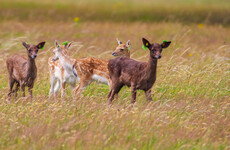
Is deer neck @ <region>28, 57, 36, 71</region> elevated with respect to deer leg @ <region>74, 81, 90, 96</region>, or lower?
elevated

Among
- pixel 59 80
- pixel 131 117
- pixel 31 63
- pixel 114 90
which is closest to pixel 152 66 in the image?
pixel 114 90

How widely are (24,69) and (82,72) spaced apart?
4.04 ft

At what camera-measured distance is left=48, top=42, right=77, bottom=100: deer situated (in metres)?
10.2

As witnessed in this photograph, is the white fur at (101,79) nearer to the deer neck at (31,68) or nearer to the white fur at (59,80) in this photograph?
the white fur at (59,80)

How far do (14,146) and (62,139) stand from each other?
0.70 metres

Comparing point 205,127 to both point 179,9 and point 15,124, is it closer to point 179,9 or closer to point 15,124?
point 15,124

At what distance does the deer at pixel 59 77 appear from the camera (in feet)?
33.4

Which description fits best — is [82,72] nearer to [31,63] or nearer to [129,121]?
[31,63]

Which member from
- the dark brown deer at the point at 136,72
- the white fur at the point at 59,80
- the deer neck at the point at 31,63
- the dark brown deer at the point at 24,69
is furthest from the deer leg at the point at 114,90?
the deer neck at the point at 31,63

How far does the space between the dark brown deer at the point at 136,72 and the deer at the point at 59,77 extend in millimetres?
1163

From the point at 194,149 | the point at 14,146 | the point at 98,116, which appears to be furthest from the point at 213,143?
the point at 14,146

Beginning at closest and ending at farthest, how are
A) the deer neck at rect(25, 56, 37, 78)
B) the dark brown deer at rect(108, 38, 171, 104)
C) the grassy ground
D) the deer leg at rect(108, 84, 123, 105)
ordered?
the dark brown deer at rect(108, 38, 171, 104) → the deer leg at rect(108, 84, 123, 105) → the deer neck at rect(25, 56, 37, 78) → the grassy ground

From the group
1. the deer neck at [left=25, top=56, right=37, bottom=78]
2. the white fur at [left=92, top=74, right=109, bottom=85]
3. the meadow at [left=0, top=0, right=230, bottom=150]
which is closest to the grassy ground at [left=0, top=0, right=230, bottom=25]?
the meadow at [left=0, top=0, right=230, bottom=150]

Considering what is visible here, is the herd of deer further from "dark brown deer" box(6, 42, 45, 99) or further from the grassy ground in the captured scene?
the grassy ground
